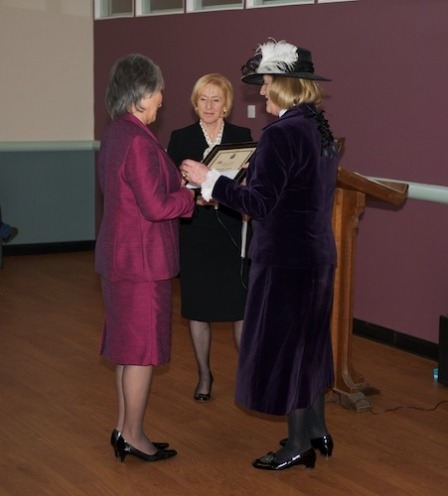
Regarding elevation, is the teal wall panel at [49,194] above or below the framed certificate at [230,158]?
below

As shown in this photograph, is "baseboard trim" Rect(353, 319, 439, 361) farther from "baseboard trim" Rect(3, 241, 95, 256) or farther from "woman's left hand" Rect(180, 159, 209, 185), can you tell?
"baseboard trim" Rect(3, 241, 95, 256)

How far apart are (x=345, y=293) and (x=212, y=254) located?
2.22ft

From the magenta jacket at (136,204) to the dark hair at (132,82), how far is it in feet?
0.19

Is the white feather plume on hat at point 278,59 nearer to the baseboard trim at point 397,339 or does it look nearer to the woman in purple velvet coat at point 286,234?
the woman in purple velvet coat at point 286,234

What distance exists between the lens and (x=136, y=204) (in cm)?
369

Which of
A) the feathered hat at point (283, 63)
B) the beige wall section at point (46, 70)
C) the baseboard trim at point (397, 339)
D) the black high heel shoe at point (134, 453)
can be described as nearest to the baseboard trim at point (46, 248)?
the beige wall section at point (46, 70)

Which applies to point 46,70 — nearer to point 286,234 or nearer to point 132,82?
point 132,82

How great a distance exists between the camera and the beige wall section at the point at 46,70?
28.5 feet

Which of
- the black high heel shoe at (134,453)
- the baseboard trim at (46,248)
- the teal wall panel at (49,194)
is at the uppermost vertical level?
the teal wall panel at (49,194)

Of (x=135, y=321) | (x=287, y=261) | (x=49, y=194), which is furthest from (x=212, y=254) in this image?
(x=49, y=194)

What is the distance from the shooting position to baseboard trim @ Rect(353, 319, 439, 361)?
5.78 m

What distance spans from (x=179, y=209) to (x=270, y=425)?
130cm

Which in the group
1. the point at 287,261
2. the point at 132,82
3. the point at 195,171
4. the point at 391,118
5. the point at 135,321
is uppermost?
the point at 132,82

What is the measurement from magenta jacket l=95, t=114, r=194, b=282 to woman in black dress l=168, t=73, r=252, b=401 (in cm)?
101
